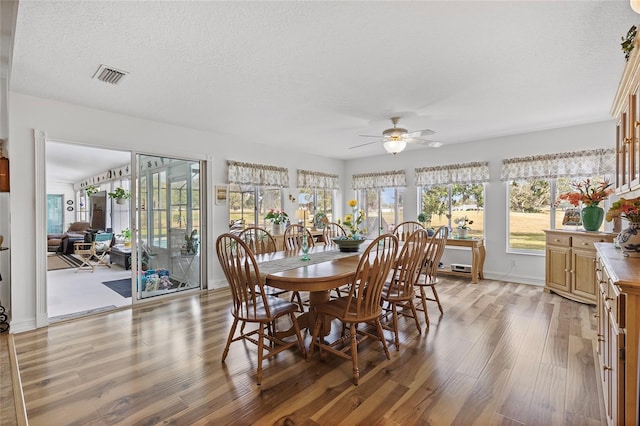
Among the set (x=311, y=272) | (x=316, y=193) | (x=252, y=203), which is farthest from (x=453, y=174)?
(x=311, y=272)

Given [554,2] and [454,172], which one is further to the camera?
[454,172]

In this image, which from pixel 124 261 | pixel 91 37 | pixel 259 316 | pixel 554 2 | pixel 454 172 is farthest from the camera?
pixel 124 261

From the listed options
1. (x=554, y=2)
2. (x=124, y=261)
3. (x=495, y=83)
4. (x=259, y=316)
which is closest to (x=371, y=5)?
(x=554, y=2)

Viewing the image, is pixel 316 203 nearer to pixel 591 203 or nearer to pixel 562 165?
pixel 562 165

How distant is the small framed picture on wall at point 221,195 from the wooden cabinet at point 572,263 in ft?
15.6

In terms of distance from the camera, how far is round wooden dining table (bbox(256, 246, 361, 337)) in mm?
2225

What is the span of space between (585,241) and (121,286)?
6.73 m

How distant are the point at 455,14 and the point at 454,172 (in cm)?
409

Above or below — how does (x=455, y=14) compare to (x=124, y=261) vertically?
above

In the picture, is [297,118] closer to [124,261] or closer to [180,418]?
[180,418]

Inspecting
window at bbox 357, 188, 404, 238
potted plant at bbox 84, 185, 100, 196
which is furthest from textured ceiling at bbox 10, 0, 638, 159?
potted plant at bbox 84, 185, 100, 196

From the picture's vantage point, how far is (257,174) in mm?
5441

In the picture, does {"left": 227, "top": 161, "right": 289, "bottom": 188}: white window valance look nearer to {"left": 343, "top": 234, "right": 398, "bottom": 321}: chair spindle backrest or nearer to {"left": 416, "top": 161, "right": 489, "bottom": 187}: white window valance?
{"left": 416, "top": 161, "right": 489, "bottom": 187}: white window valance

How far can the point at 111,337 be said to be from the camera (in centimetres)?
302
